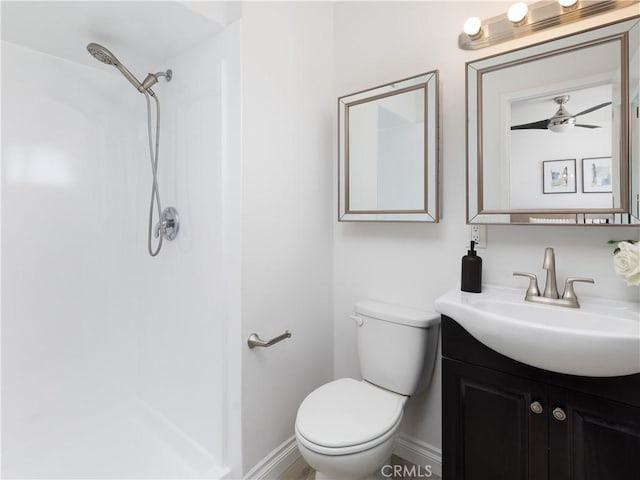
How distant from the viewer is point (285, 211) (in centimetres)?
165

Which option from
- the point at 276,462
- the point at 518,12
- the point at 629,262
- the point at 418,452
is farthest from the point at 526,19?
the point at 276,462

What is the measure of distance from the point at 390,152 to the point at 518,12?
69cm

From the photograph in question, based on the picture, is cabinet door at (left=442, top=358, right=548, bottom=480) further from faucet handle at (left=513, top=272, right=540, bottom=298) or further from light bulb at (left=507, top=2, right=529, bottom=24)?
light bulb at (left=507, top=2, right=529, bottom=24)

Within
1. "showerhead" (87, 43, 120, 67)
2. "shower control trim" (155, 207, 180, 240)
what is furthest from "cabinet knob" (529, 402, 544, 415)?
"showerhead" (87, 43, 120, 67)

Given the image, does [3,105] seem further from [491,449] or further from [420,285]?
[491,449]

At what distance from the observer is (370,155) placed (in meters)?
1.73

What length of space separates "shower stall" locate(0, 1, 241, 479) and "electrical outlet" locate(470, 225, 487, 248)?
1012 mm

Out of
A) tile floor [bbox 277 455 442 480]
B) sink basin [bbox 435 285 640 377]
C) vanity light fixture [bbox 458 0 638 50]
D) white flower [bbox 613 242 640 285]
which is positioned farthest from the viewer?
tile floor [bbox 277 455 442 480]

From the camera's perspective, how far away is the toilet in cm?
122

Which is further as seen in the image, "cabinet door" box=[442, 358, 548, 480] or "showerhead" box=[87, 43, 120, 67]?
"showerhead" box=[87, 43, 120, 67]

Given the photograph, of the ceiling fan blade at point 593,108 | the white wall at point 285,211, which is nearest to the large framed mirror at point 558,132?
the ceiling fan blade at point 593,108

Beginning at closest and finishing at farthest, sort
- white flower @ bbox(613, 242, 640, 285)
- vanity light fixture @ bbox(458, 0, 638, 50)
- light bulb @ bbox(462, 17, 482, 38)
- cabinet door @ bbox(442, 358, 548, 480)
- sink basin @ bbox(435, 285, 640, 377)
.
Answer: sink basin @ bbox(435, 285, 640, 377)
white flower @ bbox(613, 242, 640, 285)
cabinet door @ bbox(442, 358, 548, 480)
vanity light fixture @ bbox(458, 0, 638, 50)
light bulb @ bbox(462, 17, 482, 38)

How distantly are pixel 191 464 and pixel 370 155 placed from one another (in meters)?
1.70

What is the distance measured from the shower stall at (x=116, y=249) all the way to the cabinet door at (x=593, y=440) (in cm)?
117
